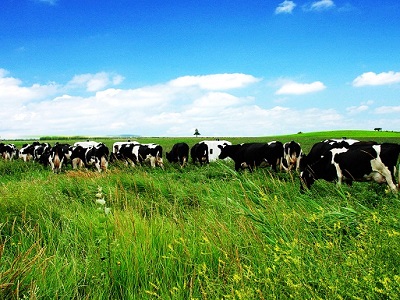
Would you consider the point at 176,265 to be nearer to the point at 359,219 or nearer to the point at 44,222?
the point at 359,219

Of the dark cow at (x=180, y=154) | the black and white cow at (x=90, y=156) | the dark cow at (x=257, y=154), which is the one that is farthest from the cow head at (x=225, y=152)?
the black and white cow at (x=90, y=156)

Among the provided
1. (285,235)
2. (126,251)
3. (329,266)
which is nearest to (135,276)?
(126,251)

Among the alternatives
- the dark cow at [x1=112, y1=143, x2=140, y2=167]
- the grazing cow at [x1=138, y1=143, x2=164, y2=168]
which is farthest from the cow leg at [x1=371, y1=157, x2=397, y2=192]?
the dark cow at [x1=112, y1=143, x2=140, y2=167]

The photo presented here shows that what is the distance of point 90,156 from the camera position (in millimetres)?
20906

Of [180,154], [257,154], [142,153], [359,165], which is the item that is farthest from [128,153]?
[359,165]

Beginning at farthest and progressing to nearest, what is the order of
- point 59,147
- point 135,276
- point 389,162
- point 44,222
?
1. point 59,147
2. point 389,162
3. point 44,222
4. point 135,276

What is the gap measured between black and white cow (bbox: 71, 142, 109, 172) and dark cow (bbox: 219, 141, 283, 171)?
7380 mm

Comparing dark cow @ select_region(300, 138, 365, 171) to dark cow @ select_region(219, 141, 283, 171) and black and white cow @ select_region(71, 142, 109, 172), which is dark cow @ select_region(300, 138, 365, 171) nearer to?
dark cow @ select_region(219, 141, 283, 171)

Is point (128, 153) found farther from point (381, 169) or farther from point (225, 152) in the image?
point (381, 169)

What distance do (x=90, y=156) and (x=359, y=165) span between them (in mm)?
15237

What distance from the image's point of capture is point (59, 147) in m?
20.6

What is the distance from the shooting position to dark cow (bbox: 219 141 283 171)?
54.3 ft

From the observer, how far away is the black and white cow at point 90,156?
67.4 ft

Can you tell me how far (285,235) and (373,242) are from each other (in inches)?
29.3
